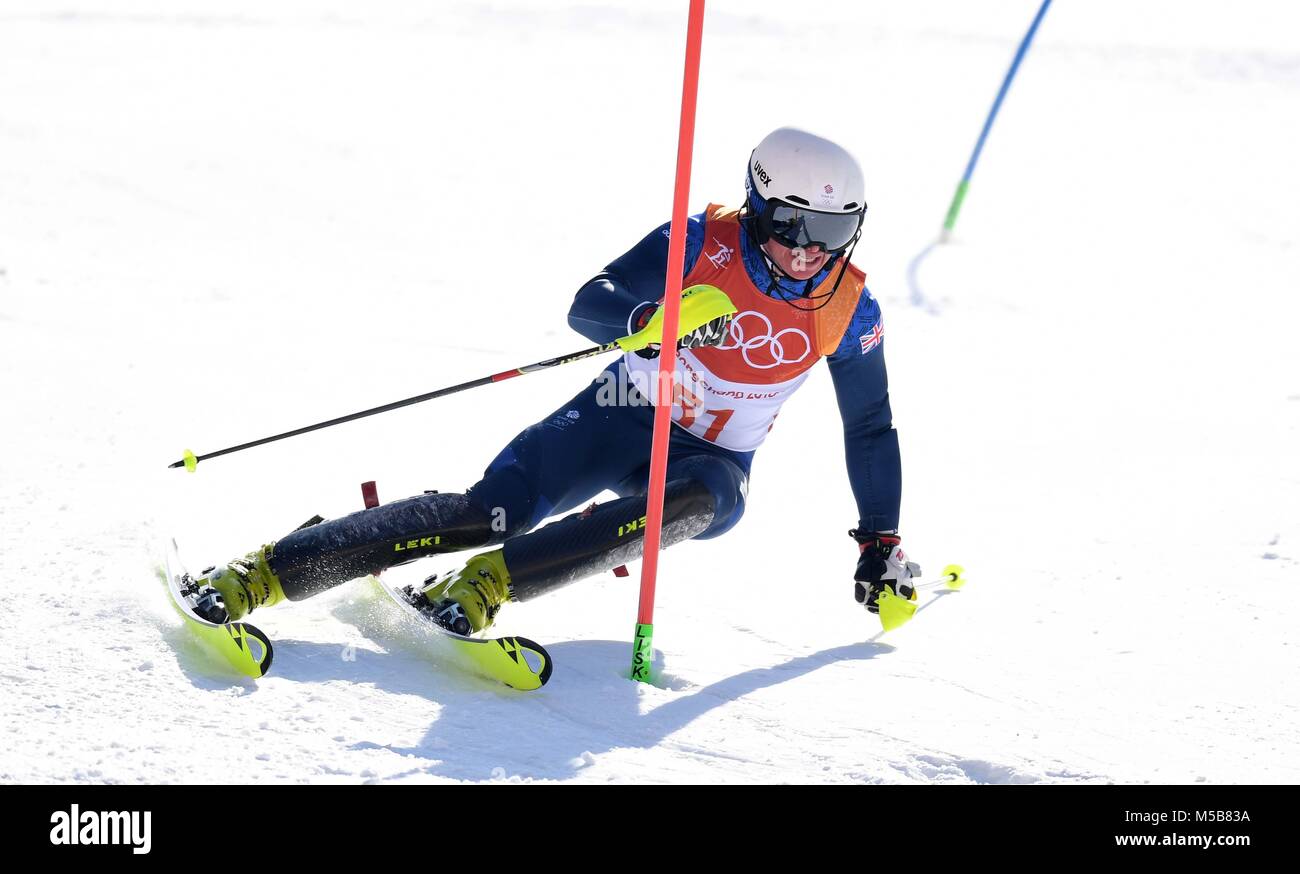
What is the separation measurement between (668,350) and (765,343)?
74cm

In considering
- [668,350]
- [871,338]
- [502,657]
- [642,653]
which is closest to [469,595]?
[502,657]

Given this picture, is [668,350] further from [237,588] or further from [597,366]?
[597,366]

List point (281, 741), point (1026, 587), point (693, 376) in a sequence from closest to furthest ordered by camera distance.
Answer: point (281, 741), point (693, 376), point (1026, 587)

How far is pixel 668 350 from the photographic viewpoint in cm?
352

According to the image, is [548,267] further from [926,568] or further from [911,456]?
[926,568]

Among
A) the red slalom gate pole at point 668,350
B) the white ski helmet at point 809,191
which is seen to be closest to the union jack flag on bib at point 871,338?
the white ski helmet at point 809,191

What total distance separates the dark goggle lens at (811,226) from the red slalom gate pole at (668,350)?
18.7 inches

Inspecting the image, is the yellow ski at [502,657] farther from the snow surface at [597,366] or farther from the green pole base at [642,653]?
the green pole base at [642,653]

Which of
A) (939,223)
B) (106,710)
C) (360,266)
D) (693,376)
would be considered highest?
(939,223)

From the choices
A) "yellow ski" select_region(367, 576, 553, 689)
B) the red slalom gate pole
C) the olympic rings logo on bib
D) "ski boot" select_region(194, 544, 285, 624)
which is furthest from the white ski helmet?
"ski boot" select_region(194, 544, 285, 624)

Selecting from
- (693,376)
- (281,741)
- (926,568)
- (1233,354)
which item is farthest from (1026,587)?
(1233,354)

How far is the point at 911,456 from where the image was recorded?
6.19m

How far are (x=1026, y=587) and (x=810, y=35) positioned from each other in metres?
10.5

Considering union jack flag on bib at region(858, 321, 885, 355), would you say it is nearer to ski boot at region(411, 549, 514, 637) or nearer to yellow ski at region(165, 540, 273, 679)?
ski boot at region(411, 549, 514, 637)
